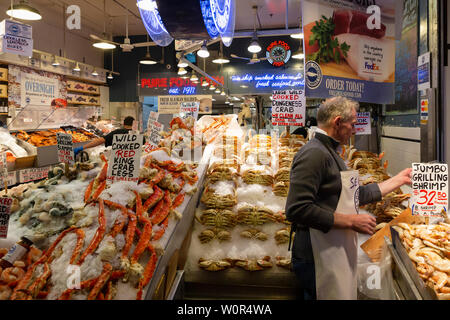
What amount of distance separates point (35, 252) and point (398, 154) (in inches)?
221

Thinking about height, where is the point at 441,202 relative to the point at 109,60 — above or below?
below

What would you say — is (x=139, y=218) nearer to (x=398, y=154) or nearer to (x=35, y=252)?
(x=35, y=252)

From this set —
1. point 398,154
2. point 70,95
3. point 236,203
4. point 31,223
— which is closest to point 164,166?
→ point 236,203

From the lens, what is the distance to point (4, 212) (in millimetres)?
1783

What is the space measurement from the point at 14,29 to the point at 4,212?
4.39 m

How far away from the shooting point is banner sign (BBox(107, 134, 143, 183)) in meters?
1.93

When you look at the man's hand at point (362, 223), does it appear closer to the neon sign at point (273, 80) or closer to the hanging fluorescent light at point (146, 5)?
the hanging fluorescent light at point (146, 5)

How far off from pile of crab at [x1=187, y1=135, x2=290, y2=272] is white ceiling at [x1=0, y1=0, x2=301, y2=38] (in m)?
7.56

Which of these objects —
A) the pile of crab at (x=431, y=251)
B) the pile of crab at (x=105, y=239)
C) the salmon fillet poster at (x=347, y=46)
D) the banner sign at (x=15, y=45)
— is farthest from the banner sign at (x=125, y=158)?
the banner sign at (x=15, y=45)

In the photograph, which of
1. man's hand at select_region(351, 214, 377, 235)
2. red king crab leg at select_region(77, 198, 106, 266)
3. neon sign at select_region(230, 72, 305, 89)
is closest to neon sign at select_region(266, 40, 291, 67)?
neon sign at select_region(230, 72, 305, 89)

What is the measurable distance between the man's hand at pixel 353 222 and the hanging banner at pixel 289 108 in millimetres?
2455

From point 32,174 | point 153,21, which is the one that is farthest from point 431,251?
point 32,174

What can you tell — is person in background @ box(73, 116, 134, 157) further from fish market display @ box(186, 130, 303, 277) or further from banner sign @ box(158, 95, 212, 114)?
fish market display @ box(186, 130, 303, 277)

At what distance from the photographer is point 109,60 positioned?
13.5m
